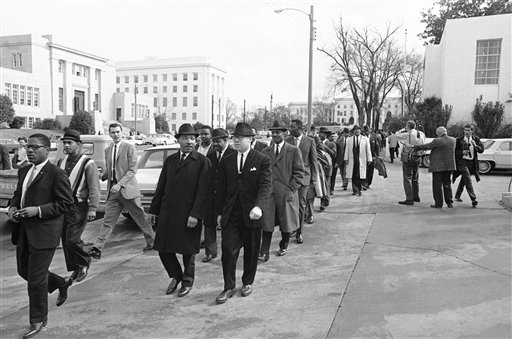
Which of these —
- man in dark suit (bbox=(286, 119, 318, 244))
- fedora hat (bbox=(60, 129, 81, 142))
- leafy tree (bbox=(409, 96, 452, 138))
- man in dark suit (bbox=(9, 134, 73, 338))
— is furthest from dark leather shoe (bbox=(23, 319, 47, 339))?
leafy tree (bbox=(409, 96, 452, 138))

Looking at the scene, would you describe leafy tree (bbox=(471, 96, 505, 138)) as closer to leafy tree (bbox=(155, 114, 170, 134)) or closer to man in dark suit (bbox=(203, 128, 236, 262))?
man in dark suit (bbox=(203, 128, 236, 262))

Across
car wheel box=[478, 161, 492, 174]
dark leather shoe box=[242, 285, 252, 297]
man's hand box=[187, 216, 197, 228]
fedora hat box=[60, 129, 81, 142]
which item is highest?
fedora hat box=[60, 129, 81, 142]

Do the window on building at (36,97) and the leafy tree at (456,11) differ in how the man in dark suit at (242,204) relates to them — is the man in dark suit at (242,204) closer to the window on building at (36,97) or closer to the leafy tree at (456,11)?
the leafy tree at (456,11)

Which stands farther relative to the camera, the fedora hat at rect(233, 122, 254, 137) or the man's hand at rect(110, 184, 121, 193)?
the man's hand at rect(110, 184, 121, 193)

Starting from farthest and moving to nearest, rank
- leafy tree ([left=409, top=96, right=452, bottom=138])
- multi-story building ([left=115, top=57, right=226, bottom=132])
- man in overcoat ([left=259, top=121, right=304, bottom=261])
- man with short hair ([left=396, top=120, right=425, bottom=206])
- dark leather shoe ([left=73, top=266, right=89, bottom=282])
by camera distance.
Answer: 1. multi-story building ([left=115, top=57, right=226, bottom=132])
2. leafy tree ([left=409, top=96, right=452, bottom=138])
3. man with short hair ([left=396, top=120, right=425, bottom=206])
4. man in overcoat ([left=259, top=121, right=304, bottom=261])
5. dark leather shoe ([left=73, top=266, right=89, bottom=282])

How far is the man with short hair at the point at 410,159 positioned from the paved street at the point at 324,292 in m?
1.91

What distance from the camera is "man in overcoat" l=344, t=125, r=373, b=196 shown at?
11.1 meters

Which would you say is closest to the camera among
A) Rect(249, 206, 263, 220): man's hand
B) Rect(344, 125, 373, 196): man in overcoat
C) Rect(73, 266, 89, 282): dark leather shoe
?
Rect(249, 206, 263, 220): man's hand

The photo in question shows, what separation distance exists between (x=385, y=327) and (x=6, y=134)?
48.9 metres

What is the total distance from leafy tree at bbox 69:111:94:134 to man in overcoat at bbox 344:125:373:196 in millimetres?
52710

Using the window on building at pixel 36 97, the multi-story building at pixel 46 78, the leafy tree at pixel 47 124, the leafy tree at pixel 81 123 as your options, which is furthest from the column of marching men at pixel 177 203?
the window on building at pixel 36 97

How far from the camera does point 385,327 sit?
3863 millimetres

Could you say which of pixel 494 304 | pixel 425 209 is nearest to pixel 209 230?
pixel 494 304

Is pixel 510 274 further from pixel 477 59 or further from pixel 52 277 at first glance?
pixel 477 59
